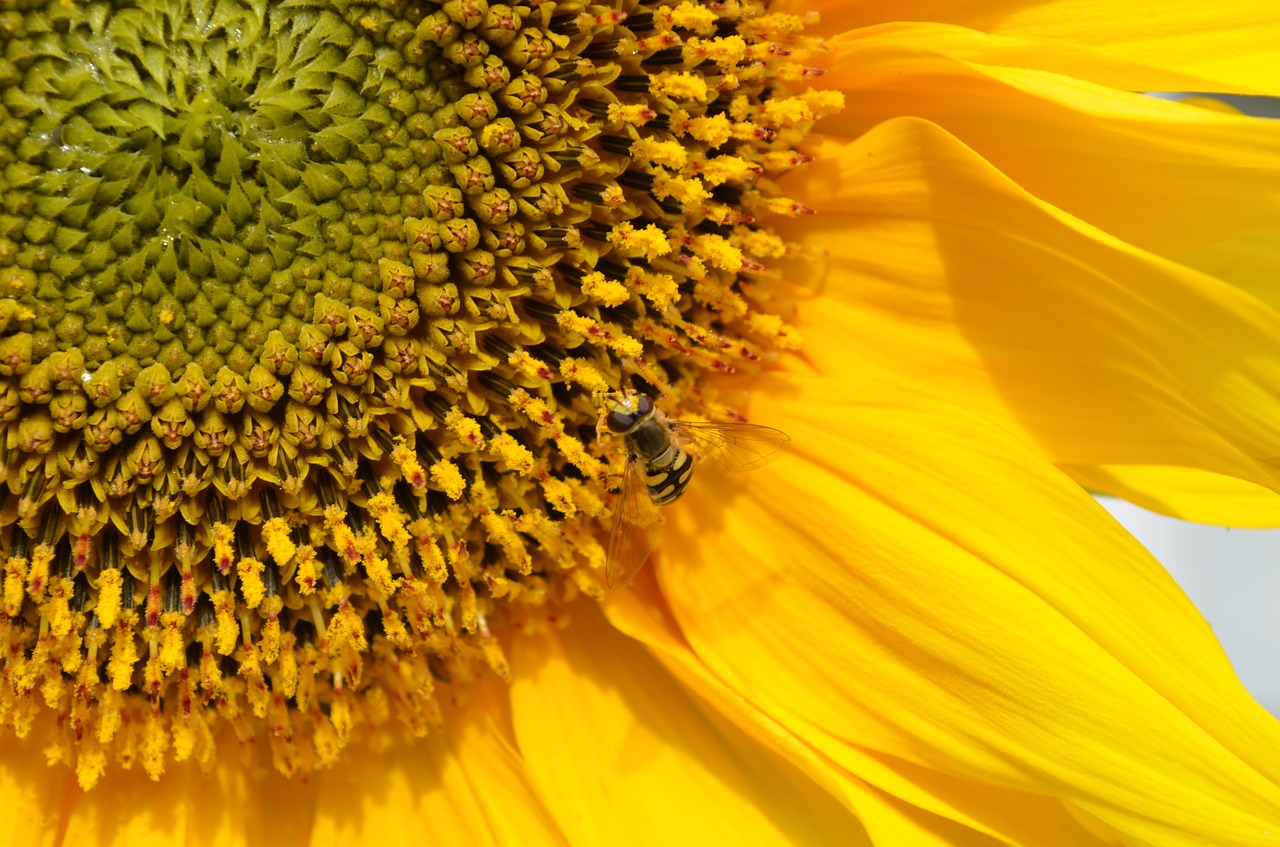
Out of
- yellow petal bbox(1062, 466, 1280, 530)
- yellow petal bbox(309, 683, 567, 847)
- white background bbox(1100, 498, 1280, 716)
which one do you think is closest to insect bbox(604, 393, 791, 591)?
yellow petal bbox(309, 683, 567, 847)

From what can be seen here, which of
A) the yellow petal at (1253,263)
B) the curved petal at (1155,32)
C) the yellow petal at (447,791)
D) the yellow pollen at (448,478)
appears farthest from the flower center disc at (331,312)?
the yellow petal at (1253,263)

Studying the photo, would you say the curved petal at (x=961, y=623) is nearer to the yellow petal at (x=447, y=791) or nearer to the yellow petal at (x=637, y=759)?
the yellow petal at (x=637, y=759)

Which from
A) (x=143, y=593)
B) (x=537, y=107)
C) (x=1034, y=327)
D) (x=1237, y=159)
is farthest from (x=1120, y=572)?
(x=143, y=593)

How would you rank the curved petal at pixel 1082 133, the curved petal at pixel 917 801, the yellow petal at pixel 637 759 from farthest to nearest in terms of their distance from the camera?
the yellow petal at pixel 637 759, the curved petal at pixel 917 801, the curved petal at pixel 1082 133

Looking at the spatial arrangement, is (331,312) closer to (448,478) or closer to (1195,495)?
(448,478)

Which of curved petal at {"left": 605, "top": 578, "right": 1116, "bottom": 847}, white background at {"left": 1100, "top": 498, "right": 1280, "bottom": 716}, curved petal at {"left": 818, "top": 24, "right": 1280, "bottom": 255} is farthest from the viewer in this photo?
white background at {"left": 1100, "top": 498, "right": 1280, "bottom": 716}

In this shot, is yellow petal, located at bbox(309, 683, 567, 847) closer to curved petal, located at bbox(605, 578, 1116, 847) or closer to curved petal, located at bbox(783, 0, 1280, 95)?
curved petal, located at bbox(605, 578, 1116, 847)

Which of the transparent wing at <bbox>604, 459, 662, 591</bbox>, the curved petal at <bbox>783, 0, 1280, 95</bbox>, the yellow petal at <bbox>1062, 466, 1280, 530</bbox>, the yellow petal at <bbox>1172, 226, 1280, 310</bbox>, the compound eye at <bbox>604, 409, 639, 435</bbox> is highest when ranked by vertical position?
the curved petal at <bbox>783, 0, 1280, 95</bbox>
